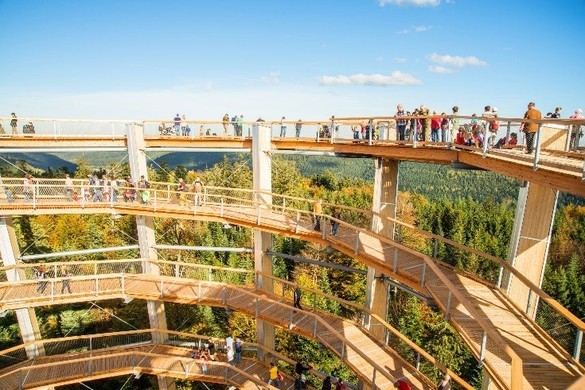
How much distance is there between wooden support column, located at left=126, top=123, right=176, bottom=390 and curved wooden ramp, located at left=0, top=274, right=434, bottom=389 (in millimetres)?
1027

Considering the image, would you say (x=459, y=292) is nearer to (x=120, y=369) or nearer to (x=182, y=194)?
(x=182, y=194)

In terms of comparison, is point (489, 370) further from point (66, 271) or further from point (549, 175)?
point (66, 271)

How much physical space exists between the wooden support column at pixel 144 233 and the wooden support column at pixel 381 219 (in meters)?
10.0

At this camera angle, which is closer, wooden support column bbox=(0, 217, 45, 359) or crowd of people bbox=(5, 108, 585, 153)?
crowd of people bbox=(5, 108, 585, 153)

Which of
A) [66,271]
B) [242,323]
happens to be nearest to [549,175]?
[66,271]

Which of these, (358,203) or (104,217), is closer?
(104,217)

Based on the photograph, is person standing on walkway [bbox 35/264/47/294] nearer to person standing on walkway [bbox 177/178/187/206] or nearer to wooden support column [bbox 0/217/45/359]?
wooden support column [bbox 0/217/45/359]

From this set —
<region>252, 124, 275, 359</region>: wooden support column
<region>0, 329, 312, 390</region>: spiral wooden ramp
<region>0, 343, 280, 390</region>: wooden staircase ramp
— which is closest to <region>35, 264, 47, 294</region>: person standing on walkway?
<region>0, 329, 312, 390</region>: spiral wooden ramp

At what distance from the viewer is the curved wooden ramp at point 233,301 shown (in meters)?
13.7

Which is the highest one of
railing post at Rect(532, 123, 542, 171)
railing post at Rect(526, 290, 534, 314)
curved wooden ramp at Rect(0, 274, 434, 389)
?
railing post at Rect(532, 123, 542, 171)

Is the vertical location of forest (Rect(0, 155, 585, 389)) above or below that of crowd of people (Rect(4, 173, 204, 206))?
below

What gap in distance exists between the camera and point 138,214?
56.1 ft

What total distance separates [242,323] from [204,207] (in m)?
19.5

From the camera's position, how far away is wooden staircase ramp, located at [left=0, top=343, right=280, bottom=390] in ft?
52.5
